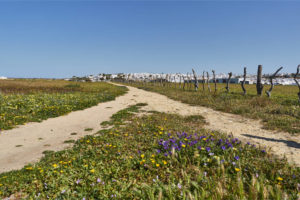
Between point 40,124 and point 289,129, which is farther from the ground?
point 289,129

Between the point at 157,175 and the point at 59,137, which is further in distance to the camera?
the point at 59,137

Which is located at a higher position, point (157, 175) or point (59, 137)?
point (157, 175)

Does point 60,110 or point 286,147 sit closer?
point 286,147

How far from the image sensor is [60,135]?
8211mm

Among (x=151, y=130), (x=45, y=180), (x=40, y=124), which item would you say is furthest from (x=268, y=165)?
(x=40, y=124)

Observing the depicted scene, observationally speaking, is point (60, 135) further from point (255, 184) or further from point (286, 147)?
point (286, 147)

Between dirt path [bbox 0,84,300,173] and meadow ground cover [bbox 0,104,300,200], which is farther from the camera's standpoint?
dirt path [bbox 0,84,300,173]

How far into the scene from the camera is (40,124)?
1010 cm

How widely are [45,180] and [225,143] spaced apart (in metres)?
5.53

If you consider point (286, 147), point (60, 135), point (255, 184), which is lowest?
point (60, 135)

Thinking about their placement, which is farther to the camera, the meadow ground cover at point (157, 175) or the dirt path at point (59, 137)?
the dirt path at point (59, 137)

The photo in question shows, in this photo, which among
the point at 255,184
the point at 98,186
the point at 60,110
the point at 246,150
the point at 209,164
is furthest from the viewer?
the point at 60,110

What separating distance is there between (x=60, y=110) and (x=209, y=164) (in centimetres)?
1323

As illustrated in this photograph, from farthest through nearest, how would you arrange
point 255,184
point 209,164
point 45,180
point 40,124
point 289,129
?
point 40,124 → point 289,129 → point 209,164 → point 45,180 → point 255,184
